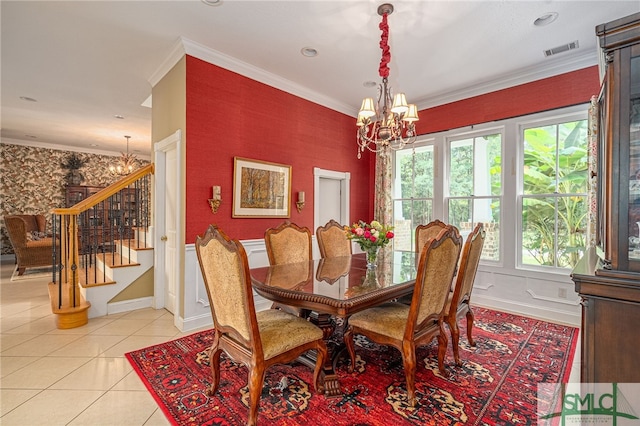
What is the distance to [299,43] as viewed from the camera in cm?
314

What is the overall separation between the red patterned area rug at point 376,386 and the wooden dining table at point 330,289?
0.64 feet

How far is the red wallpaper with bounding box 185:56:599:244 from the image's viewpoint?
10.6ft

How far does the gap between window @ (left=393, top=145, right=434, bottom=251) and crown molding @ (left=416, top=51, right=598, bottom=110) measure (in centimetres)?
74

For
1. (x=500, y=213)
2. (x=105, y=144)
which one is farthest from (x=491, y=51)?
(x=105, y=144)

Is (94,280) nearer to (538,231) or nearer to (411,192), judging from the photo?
A: (411,192)

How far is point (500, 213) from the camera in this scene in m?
3.98

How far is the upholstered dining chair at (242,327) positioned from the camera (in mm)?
1587

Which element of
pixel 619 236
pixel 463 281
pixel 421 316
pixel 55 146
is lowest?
pixel 421 316

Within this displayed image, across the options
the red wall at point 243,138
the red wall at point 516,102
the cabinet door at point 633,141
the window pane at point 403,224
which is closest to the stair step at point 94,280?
the red wall at point 243,138

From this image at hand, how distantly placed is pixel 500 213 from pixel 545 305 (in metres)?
1.25

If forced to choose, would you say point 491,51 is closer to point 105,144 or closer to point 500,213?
point 500,213

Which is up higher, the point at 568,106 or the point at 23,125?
the point at 23,125

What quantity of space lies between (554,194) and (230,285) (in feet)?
13.2

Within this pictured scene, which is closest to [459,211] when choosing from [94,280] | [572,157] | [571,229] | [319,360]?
[571,229]
